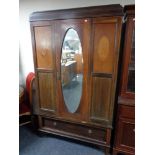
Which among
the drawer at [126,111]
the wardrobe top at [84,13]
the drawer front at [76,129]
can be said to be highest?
the wardrobe top at [84,13]

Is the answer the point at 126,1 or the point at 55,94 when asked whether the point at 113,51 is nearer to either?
the point at 126,1

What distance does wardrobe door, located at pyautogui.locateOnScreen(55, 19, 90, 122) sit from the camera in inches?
61.9

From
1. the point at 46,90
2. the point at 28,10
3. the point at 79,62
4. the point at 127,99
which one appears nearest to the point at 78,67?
the point at 79,62

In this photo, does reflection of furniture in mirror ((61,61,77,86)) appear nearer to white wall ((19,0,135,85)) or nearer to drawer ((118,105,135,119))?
drawer ((118,105,135,119))

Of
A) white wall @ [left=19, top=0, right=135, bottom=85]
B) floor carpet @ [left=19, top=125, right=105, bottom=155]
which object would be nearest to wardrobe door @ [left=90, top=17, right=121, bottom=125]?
floor carpet @ [left=19, top=125, right=105, bottom=155]

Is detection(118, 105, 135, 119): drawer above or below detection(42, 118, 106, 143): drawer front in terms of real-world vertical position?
above

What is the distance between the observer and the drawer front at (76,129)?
184 cm

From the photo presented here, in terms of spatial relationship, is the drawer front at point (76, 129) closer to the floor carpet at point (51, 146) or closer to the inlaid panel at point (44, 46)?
the floor carpet at point (51, 146)

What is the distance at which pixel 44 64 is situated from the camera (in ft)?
5.94

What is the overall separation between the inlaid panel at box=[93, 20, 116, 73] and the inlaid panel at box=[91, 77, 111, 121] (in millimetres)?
133

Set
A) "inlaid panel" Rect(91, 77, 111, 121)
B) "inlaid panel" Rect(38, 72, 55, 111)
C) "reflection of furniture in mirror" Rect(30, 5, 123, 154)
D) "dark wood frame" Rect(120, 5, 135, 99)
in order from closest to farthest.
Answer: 1. "dark wood frame" Rect(120, 5, 135, 99)
2. "reflection of furniture in mirror" Rect(30, 5, 123, 154)
3. "inlaid panel" Rect(91, 77, 111, 121)
4. "inlaid panel" Rect(38, 72, 55, 111)

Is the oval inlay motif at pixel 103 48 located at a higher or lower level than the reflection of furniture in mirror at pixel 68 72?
higher

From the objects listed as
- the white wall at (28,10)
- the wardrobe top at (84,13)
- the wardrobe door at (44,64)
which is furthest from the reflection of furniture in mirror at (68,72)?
the white wall at (28,10)

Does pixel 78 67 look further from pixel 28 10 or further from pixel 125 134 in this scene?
pixel 28 10
